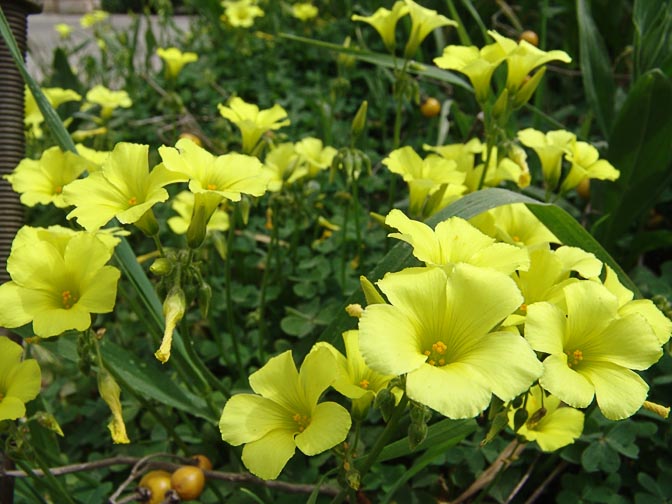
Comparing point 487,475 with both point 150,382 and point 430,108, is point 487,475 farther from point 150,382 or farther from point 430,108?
point 430,108

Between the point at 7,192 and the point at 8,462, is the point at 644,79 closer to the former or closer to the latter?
the point at 7,192

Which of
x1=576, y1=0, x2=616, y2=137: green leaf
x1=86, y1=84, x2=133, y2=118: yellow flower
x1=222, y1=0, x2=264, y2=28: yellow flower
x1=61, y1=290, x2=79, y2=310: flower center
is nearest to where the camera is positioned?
x1=61, y1=290, x2=79, y2=310: flower center

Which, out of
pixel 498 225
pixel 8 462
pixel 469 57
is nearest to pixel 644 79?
pixel 469 57

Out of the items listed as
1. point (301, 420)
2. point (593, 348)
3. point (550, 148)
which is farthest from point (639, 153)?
point (301, 420)

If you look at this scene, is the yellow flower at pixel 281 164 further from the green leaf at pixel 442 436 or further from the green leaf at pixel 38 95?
the green leaf at pixel 442 436

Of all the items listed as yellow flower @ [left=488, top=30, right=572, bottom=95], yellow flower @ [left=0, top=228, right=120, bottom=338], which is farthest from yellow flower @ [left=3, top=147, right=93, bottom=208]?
yellow flower @ [left=488, top=30, right=572, bottom=95]

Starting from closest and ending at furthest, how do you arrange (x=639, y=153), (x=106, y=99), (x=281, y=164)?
(x=281, y=164)
(x=639, y=153)
(x=106, y=99)

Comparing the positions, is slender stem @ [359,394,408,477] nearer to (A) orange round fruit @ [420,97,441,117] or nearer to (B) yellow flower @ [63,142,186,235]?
(B) yellow flower @ [63,142,186,235]
